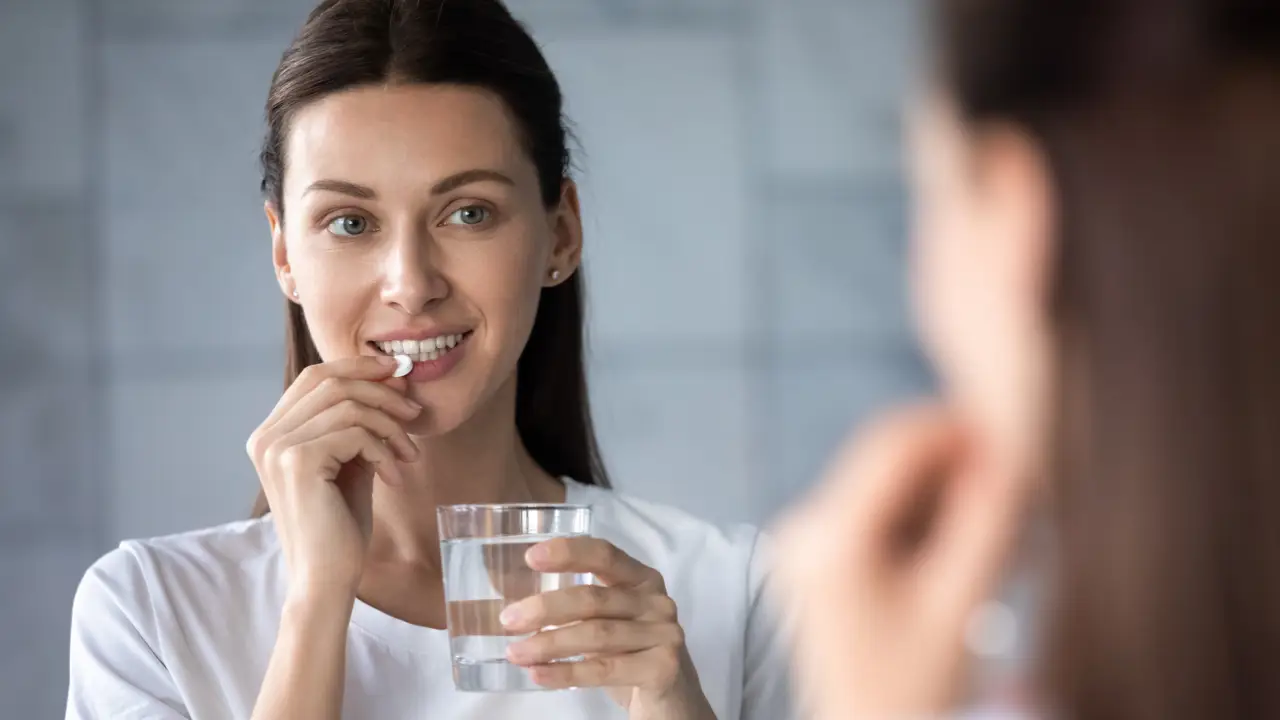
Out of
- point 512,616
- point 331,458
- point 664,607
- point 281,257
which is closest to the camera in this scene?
point 512,616

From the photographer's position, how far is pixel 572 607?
131cm

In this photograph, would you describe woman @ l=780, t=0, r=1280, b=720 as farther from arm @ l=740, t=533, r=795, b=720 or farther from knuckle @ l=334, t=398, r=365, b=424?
arm @ l=740, t=533, r=795, b=720

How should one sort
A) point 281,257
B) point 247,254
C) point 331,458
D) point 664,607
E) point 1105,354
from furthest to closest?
point 247,254 → point 281,257 → point 331,458 → point 664,607 → point 1105,354

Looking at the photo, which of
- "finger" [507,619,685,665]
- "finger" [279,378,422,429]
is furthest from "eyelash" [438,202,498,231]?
"finger" [507,619,685,665]

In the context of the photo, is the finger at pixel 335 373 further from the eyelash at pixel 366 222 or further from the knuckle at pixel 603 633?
the knuckle at pixel 603 633

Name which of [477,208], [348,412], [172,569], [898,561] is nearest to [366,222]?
[477,208]

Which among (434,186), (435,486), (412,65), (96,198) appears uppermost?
(96,198)

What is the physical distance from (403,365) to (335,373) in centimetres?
8

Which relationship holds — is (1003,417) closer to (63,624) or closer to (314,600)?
(314,600)

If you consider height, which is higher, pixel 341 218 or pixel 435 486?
pixel 341 218

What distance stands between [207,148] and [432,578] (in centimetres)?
198

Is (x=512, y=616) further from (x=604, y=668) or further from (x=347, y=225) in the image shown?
(x=347, y=225)

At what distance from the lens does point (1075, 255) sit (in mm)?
326

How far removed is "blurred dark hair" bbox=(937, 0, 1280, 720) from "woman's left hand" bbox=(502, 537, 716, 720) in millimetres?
980
